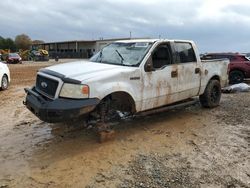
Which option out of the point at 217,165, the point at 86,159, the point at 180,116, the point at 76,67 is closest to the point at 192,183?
the point at 217,165

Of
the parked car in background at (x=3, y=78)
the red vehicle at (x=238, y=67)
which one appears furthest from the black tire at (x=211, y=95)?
the parked car in background at (x=3, y=78)

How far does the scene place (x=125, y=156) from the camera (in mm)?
5484

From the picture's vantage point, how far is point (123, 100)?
6367mm

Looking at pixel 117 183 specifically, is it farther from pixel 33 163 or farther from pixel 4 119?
pixel 4 119

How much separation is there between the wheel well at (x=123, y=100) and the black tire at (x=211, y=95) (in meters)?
3.07

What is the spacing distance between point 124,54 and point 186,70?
163 centimetres

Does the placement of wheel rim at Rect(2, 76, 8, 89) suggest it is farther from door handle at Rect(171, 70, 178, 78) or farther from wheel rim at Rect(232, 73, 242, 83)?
wheel rim at Rect(232, 73, 242, 83)

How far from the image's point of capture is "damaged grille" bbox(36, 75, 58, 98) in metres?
5.78

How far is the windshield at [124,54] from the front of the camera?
666cm

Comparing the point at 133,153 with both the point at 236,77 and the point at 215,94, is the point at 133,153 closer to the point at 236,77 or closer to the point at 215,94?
the point at 215,94

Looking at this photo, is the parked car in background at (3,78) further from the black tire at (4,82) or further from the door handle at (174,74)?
the door handle at (174,74)

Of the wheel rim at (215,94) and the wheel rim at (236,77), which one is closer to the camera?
the wheel rim at (215,94)

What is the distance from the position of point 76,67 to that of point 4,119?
2.84 m

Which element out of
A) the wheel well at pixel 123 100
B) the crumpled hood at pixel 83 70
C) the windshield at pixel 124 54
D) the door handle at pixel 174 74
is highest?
the windshield at pixel 124 54
